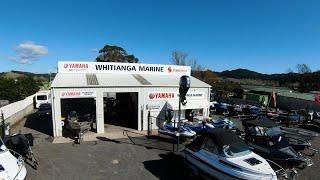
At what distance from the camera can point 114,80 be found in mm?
19281

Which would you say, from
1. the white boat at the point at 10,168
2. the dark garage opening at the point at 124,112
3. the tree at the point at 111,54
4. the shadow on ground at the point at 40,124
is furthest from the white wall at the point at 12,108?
the tree at the point at 111,54

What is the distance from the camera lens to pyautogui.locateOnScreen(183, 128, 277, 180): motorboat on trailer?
27.6ft

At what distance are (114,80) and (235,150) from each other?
469 inches

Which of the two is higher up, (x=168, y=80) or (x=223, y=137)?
(x=168, y=80)

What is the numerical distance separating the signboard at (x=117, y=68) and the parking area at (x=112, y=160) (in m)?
6.22

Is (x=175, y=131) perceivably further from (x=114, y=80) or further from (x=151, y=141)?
(x=114, y=80)

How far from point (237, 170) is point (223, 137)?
1.49 m

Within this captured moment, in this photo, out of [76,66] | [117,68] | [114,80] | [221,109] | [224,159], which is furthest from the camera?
[221,109]

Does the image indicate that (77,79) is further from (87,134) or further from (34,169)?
(34,169)

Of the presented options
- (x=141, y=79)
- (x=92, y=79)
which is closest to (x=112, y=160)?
(x=92, y=79)

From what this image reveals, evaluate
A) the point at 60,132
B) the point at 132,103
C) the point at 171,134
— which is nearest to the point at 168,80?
the point at 132,103

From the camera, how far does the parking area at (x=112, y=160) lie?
35.1 ft

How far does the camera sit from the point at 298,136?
14586mm

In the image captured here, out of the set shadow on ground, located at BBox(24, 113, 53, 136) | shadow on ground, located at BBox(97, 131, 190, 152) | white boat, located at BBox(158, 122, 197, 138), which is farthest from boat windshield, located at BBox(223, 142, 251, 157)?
shadow on ground, located at BBox(24, 113, 53, 136)
